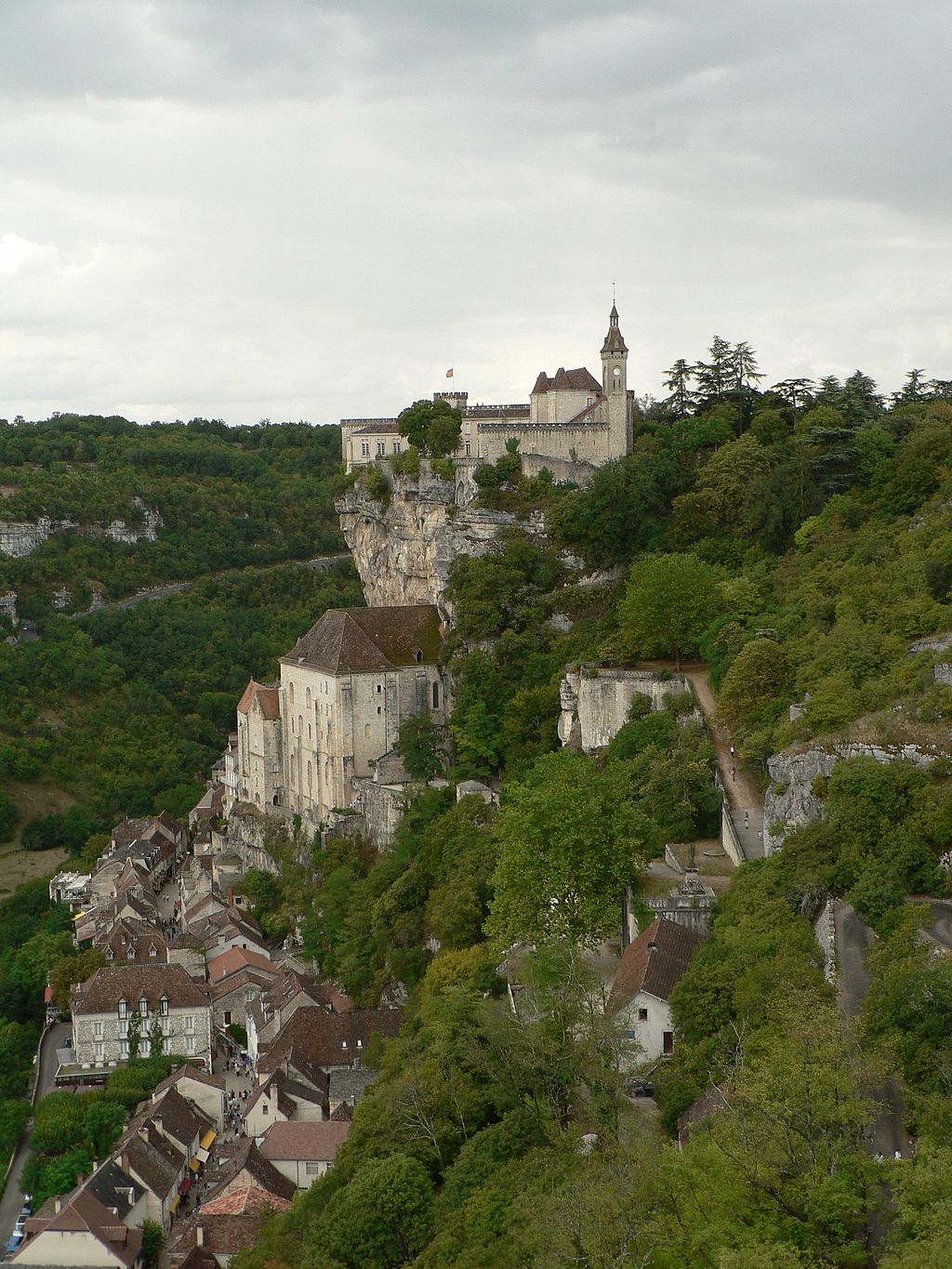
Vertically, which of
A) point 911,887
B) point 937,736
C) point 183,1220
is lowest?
point 183,1220

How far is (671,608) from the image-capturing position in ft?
147

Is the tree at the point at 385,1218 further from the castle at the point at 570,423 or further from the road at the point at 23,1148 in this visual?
the castle at the point at 570,423

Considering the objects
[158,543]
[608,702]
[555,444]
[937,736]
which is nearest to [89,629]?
[158,543]

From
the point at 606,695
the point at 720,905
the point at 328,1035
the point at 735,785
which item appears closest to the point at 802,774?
the point at 720,905

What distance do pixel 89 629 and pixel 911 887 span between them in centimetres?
7871

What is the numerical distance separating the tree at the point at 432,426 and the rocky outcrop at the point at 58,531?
52881mm

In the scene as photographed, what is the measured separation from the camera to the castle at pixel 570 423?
182ft

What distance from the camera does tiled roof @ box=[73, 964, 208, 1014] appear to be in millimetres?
47156

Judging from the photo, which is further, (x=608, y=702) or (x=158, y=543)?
(x=158, y=543)

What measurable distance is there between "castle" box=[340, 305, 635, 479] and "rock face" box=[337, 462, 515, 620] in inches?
86.0

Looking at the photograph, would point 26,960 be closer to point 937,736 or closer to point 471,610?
point 471,610

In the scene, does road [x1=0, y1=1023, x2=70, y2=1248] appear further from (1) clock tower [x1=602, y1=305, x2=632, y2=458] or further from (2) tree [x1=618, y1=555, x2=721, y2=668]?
(1) clock tower [x1=602, y1=305, x2=632, y2=458]

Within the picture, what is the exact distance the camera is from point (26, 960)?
184ft

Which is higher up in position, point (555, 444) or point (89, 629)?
point (555, 444)
